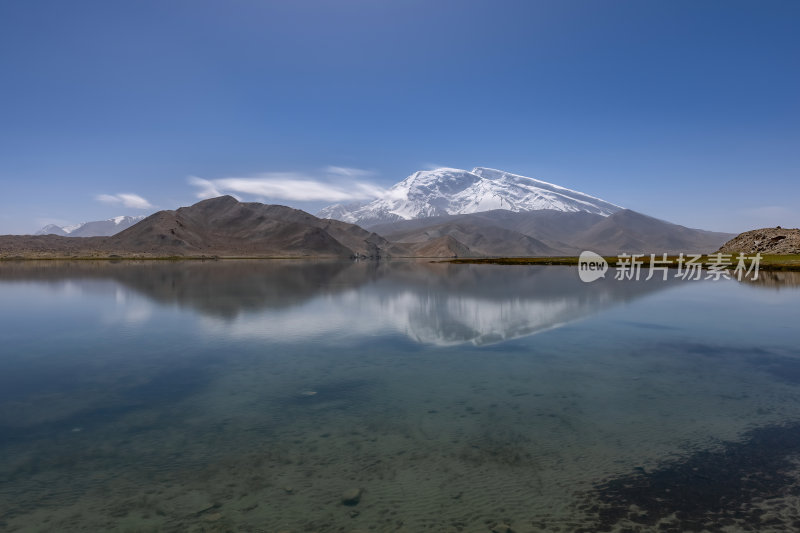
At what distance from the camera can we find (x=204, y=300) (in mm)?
46594

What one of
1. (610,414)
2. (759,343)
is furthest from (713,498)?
(759,343)

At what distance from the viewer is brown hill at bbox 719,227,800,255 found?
15910 centimetres

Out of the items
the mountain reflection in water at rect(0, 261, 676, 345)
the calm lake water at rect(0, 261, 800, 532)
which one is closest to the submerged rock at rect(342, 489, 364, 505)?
the calm lake water at rect(0, 261, 800, 532)

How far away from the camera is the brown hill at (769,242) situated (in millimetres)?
159100

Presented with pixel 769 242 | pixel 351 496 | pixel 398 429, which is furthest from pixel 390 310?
pixel 769 242

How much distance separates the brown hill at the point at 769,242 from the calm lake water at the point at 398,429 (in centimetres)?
16892

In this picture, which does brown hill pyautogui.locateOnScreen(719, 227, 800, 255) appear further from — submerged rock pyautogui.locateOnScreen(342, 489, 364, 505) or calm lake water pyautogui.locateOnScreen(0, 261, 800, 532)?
submerged rock pyautogui.locateOnScreen(342, 489, 364, 505)

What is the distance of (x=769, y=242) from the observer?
168750 mm

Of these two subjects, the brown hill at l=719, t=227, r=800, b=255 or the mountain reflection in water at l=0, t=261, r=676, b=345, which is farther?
the brown hill at l=719, t=227, r=800, b=255

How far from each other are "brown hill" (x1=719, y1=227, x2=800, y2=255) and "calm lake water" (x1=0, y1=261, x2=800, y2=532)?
168925 millimetres

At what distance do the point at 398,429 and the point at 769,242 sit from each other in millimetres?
208202

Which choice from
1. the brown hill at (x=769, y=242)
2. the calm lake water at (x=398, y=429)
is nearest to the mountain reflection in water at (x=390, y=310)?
the calm lake water at (x=398, y=429)

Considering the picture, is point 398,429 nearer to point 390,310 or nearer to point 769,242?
point 390,310

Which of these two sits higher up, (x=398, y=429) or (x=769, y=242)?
(x=769, y=242)
